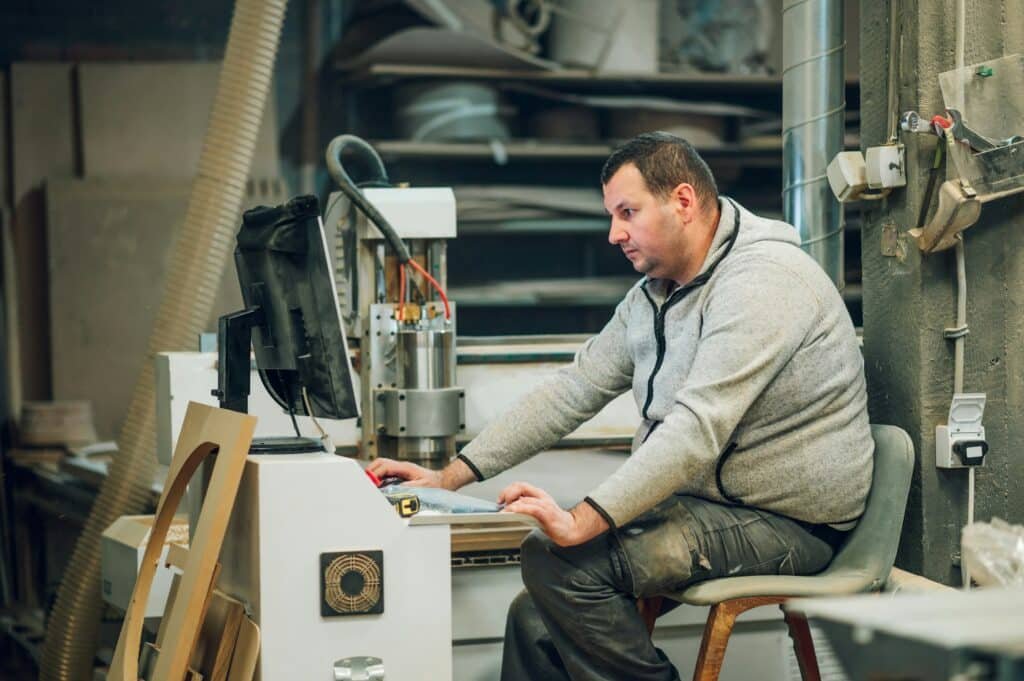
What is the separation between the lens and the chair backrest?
233 cm

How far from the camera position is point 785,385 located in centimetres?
230

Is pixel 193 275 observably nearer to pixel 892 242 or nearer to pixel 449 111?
pixel 449 111

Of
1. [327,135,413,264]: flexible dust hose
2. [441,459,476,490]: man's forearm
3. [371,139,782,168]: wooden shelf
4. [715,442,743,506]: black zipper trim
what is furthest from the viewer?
[371,139,782,168]: wooden shelf

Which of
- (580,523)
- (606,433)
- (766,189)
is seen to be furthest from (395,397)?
(766,189)

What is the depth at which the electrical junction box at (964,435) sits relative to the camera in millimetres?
2439

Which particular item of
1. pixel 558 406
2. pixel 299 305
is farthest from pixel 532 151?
pixel 299 305

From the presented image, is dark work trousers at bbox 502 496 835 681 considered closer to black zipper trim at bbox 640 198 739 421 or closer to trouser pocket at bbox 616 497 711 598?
trouser pocket at bbox 616 497 711 598

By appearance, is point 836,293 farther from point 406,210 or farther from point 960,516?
point 406,210

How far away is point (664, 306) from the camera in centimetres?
248

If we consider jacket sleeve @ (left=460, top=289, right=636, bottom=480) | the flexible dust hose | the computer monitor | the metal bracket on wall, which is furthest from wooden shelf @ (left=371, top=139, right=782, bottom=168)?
the metal bracket on wall

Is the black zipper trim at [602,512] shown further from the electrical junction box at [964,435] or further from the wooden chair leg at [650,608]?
the electrical junction box at [964,435]

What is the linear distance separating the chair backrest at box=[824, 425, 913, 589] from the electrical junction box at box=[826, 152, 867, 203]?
482 mm

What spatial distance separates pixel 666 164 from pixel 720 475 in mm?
582

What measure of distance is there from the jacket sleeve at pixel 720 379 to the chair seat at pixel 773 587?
0.18 meters
